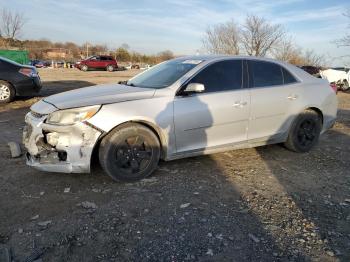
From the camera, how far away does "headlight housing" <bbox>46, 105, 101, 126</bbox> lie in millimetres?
4047

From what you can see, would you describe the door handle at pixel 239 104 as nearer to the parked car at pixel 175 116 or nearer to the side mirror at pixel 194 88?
the parked car at pixel 175 116

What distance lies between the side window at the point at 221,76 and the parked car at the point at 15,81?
696cm

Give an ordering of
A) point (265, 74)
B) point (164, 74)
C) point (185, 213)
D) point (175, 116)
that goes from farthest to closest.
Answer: point (265, 74) → point (164, 74) → point (175, 116) → point (185, 213)

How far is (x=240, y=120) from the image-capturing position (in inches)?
197

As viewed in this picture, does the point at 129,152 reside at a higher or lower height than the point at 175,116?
lower

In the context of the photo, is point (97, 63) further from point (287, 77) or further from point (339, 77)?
point (287, 77)

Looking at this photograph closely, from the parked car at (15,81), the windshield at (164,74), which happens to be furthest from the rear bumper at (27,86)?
the windshield at (164,74)

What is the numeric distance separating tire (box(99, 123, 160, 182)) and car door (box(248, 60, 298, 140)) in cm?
161

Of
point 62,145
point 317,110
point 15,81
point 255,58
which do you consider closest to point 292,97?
point 317,110

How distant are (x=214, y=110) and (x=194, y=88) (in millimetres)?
452

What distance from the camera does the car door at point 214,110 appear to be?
4.56 meters

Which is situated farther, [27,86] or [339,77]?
[339,77]

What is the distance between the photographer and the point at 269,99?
17.2ft

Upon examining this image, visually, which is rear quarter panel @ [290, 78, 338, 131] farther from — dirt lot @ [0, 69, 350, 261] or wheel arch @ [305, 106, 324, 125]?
dirt lot @ [0, 69, 350, 261]
